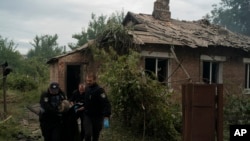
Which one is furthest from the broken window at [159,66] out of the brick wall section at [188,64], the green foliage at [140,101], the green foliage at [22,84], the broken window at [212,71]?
the green foliage at [22,84]

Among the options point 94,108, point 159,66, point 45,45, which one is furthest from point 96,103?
point 45,45

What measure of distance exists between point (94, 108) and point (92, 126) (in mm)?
375

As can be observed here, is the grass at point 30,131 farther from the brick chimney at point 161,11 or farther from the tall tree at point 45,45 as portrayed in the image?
the tall tree at point 45,45

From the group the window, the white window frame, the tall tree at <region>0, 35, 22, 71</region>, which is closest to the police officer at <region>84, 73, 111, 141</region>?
the white window frame

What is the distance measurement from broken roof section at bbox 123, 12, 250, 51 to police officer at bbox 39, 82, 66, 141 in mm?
7085

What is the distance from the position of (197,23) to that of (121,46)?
8.06 metres

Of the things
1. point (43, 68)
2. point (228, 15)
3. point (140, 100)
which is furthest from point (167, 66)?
point (228, 15)

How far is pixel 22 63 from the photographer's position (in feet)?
127

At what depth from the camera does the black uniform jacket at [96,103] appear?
7023 mm

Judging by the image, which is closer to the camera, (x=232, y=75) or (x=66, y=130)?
(x=66, y=130)

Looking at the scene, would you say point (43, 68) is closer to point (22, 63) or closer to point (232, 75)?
point (22, 63)

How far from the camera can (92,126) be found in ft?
23.4

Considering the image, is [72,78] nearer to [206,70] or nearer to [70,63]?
[70,63]

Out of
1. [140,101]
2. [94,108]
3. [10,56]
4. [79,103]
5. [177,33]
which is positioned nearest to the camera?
[94,108]
